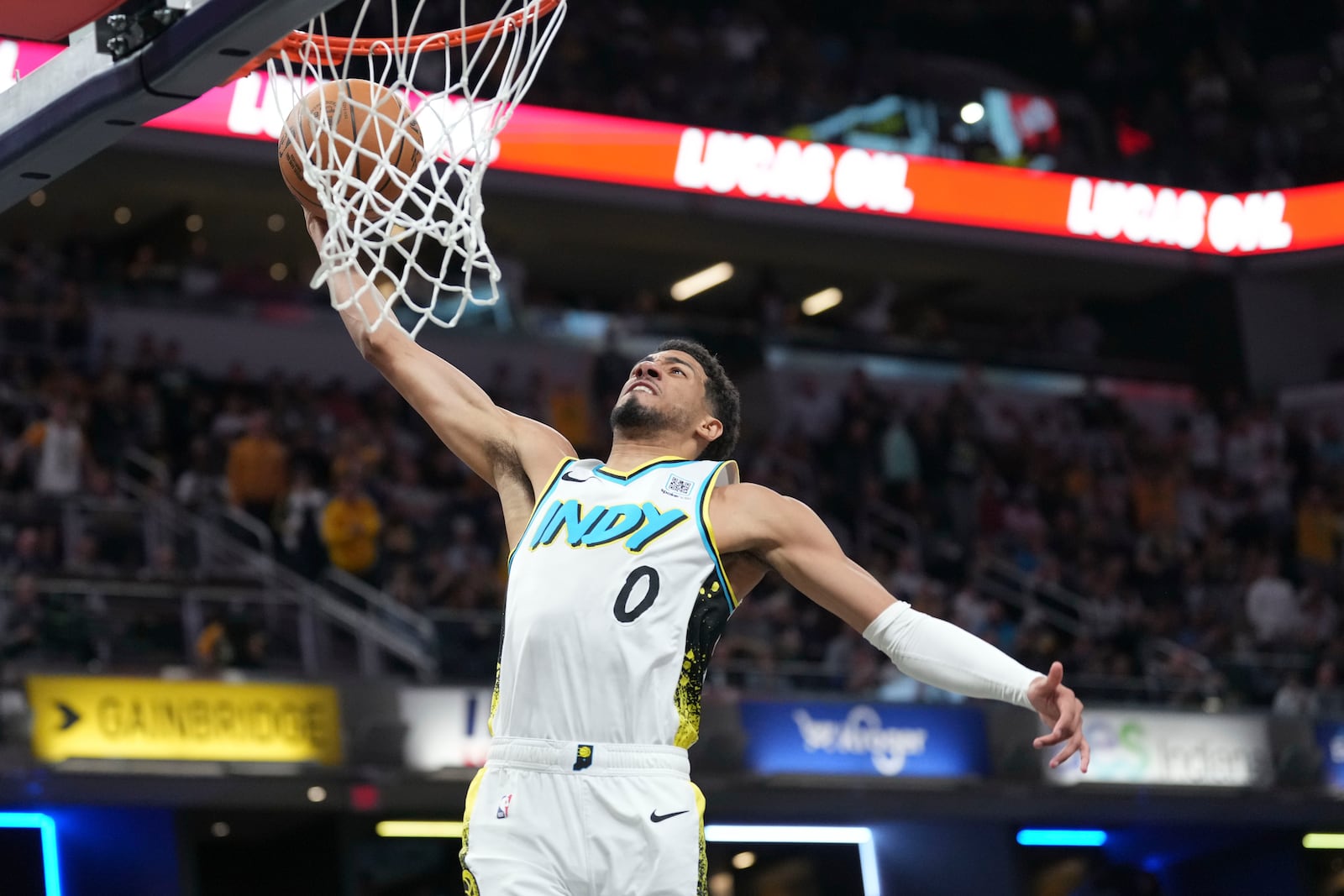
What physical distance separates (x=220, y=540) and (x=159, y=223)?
7.68 meters

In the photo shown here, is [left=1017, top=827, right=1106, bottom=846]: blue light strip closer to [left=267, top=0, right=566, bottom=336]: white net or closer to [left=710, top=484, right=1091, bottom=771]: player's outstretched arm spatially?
[left=267, top=0, right=566, bottom=336]: white net

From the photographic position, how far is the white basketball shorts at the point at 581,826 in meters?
3.87

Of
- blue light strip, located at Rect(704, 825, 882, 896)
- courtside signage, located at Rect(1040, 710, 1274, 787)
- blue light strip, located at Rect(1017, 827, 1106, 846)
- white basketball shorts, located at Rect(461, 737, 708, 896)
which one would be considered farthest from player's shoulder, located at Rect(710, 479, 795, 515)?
blue light strip, located at Rect(1017, 827, 1106, 846)

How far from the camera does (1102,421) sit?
66.4 ft

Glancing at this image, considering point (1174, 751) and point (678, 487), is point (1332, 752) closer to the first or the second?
point (1174, 751)

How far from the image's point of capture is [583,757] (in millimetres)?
3920

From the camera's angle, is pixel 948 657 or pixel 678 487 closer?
pixel 948 657

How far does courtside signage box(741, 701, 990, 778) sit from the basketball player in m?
8.75

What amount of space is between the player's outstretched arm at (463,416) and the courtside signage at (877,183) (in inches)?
446

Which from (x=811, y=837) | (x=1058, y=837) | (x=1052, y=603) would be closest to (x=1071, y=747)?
(x=811, y=837)

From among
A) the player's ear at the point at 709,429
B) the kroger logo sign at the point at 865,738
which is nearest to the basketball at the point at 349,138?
the player's ear at the point at 709,429

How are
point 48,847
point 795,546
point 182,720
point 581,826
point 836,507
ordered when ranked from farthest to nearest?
point 836,507 → point 48,847 → point 182,720 → point 795,546 → point 581,826

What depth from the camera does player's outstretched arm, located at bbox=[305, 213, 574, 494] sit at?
174 inches

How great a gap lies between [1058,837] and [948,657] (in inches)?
451
